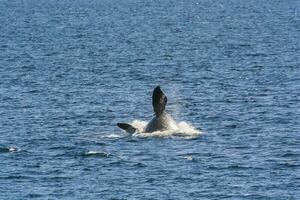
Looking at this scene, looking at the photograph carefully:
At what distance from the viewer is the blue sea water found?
50.6 metres

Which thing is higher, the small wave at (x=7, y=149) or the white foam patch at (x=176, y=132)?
the white foam patch at (x=176, y=132)

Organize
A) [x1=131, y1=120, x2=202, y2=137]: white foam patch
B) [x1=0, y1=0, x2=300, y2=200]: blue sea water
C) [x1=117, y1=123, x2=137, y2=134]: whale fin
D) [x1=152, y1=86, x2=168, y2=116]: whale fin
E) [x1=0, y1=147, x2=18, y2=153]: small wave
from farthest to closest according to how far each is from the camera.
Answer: [x1=117, y1=123, x2=137, y2=134]: whale fin < [x1=131, y1=120, x2=202, y2=137]: white foam patch < [x1=152, y1=86, x2=168, y2=116]: whale fin < [x1=0, y1=147, x2=18, y2=153]: small wave < [x1=0, y1=0, x2=300, y2=200]: blue sea water

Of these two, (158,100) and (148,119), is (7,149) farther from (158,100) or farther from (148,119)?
(148,119)

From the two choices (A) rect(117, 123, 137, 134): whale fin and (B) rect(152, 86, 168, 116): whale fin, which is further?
(A) rect(117, 123, 137, 134): whale fin

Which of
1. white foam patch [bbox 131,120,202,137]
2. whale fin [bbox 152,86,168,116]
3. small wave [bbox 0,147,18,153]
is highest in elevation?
whale fin [bbox 152,86,168,116]

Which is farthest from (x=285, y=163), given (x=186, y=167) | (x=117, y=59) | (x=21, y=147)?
(x=117, y=59)

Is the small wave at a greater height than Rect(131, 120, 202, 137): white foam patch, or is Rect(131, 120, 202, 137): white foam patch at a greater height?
Rect(131, 120, 202, 137): white foam patch

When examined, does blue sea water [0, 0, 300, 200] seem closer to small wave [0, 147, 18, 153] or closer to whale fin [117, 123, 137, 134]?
small wave [0, 147, 18, 153]

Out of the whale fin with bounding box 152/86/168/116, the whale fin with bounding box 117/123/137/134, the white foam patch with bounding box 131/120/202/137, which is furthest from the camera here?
the whale fin with bounding box 117/123/137/134

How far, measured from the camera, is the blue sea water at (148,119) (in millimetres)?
50625

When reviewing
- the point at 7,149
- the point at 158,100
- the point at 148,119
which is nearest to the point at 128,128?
the point at 158,100

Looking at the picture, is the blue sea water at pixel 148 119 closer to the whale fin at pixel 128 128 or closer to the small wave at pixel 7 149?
the small wave at pixel 7 149

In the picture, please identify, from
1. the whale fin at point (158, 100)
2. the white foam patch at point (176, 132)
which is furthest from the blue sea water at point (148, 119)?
the whale fin at point (158, 100)

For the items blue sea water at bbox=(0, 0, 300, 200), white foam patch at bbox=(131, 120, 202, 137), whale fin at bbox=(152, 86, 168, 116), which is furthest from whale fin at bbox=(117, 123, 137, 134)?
whale fin at bbox=(152, 86, 168, 116)
